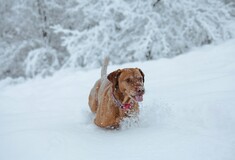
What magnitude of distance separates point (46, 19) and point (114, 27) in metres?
3.72

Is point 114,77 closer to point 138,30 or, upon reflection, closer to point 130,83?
point 130,83

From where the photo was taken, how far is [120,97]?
3387mm

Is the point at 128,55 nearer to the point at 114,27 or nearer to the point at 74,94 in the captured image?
the point at 114,27

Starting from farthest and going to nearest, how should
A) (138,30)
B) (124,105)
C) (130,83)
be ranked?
(138,30) < (124,105) < (130,83)

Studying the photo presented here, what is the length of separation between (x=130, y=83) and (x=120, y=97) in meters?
0.23

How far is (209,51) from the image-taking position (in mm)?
7270

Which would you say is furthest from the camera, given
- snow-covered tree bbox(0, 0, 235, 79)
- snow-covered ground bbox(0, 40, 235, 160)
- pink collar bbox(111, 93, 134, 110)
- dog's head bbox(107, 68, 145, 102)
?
snow-covered tree bbox(0, 0, 235, 79)

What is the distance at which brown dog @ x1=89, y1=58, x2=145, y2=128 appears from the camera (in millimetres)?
3209

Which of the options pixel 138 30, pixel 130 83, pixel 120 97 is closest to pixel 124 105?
pixel 120 97

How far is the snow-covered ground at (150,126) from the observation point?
8.41 ft

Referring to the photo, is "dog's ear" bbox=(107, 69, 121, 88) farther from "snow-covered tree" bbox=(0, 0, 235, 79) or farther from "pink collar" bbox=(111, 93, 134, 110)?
"snow-covered tree" bbox=(0, 0, 235, 79)

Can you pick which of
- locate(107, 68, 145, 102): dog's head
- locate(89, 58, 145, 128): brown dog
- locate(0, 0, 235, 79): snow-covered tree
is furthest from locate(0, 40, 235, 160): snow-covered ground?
locate(0, 0, 235, 79): snow-covered tree

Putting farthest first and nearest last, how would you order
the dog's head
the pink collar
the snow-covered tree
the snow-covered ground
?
the snow-covered tree, the pink collar, the dog's head, the snow-covered ground

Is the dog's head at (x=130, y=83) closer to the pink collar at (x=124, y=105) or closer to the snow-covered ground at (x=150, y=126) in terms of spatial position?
the pink collar at (x=124, y=105)
